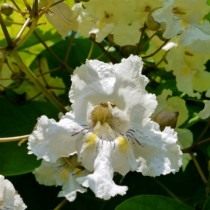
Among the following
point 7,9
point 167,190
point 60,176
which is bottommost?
point 167,190

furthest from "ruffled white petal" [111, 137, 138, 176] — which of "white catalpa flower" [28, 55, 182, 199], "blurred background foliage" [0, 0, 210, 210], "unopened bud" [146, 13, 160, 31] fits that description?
"unopened bud" [146, 13, 160, 31]

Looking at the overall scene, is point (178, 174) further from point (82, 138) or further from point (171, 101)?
point (82, 138)

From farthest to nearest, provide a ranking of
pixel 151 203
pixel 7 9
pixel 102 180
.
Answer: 1. pixel 7 9
2. pixel 151 203
3. pixel 102 180

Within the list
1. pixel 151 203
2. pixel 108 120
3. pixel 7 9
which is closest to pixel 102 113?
pixel 108 120

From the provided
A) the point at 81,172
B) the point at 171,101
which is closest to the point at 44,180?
the point at 81,172

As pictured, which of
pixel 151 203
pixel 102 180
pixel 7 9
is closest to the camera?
pixel 102 180

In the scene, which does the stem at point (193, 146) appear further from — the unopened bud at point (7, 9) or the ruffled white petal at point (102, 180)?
the unopened bud at point (7, 9)

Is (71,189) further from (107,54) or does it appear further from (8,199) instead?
(107,54)

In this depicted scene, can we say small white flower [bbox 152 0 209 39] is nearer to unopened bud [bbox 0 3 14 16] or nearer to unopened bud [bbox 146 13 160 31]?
unopened bud [bbox 146 13 160 31]
